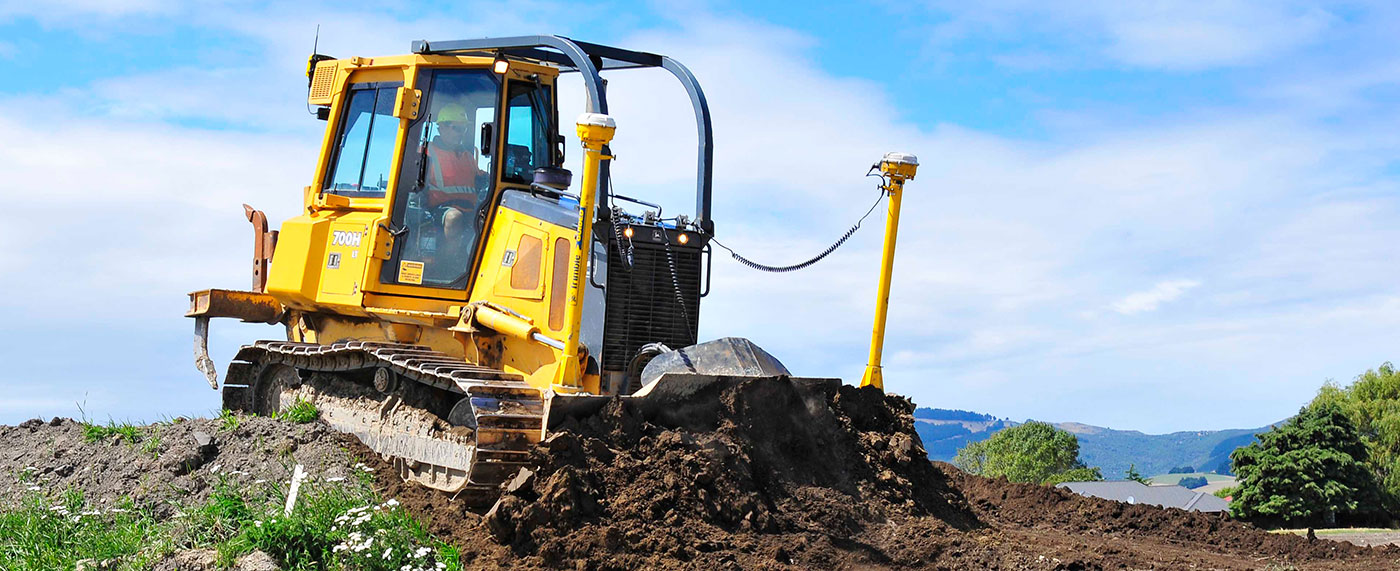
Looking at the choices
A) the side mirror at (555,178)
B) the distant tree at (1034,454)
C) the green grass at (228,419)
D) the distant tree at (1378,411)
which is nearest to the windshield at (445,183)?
the side mirror at (555,178)

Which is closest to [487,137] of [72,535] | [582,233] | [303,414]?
[582,233]

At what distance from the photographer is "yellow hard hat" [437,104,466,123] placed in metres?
11.1

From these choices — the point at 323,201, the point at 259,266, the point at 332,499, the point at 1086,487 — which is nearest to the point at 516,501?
the point at 332,499

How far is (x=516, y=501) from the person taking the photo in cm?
819

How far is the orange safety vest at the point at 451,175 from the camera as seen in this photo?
10867mm

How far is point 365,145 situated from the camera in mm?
11734

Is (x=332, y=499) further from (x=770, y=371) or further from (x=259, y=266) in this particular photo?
(x=259, y=266)

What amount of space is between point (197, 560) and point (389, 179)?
3.66 metres

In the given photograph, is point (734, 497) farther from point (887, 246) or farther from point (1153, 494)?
point (1153, 494)

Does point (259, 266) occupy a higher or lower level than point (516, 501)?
higher

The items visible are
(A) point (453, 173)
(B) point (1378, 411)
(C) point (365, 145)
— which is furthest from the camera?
(B) point (1378, 411)

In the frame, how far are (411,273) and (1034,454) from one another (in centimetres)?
5426

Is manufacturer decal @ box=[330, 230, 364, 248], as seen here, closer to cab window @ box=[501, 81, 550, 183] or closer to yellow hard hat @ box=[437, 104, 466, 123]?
yellow hard hat @ box=[437, 104, 466, 123]

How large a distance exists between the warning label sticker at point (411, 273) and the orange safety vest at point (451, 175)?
502mm
